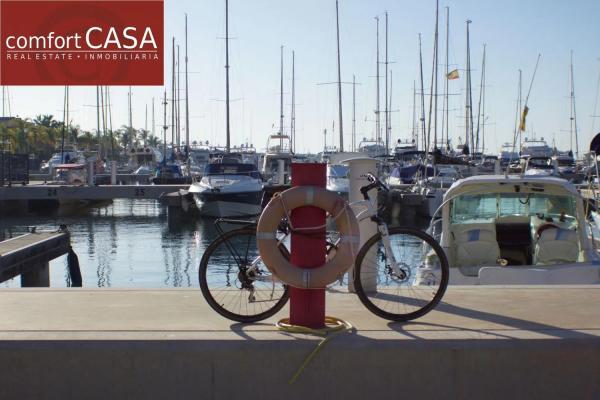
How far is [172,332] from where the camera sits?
20.2ft

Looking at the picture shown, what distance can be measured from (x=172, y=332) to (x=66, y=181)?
39.5m

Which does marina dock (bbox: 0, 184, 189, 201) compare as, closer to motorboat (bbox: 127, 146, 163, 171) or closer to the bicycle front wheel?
the bicycle front wheel

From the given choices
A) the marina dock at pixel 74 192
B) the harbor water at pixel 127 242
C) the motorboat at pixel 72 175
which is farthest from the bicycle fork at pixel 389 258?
the motorboat at pixel 72 175

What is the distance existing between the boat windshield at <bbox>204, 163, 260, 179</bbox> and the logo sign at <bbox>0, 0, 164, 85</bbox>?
8.29 m

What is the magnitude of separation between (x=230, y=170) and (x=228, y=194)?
215cm

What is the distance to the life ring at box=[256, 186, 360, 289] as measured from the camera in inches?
244

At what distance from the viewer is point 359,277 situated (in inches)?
267

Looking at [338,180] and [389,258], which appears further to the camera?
[338,180]


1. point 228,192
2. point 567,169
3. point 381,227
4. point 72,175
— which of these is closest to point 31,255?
point 381,227

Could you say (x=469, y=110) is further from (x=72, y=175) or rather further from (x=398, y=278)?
(x=398, y=278)

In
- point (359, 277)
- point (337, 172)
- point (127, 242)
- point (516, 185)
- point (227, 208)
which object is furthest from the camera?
point (337, 172)
